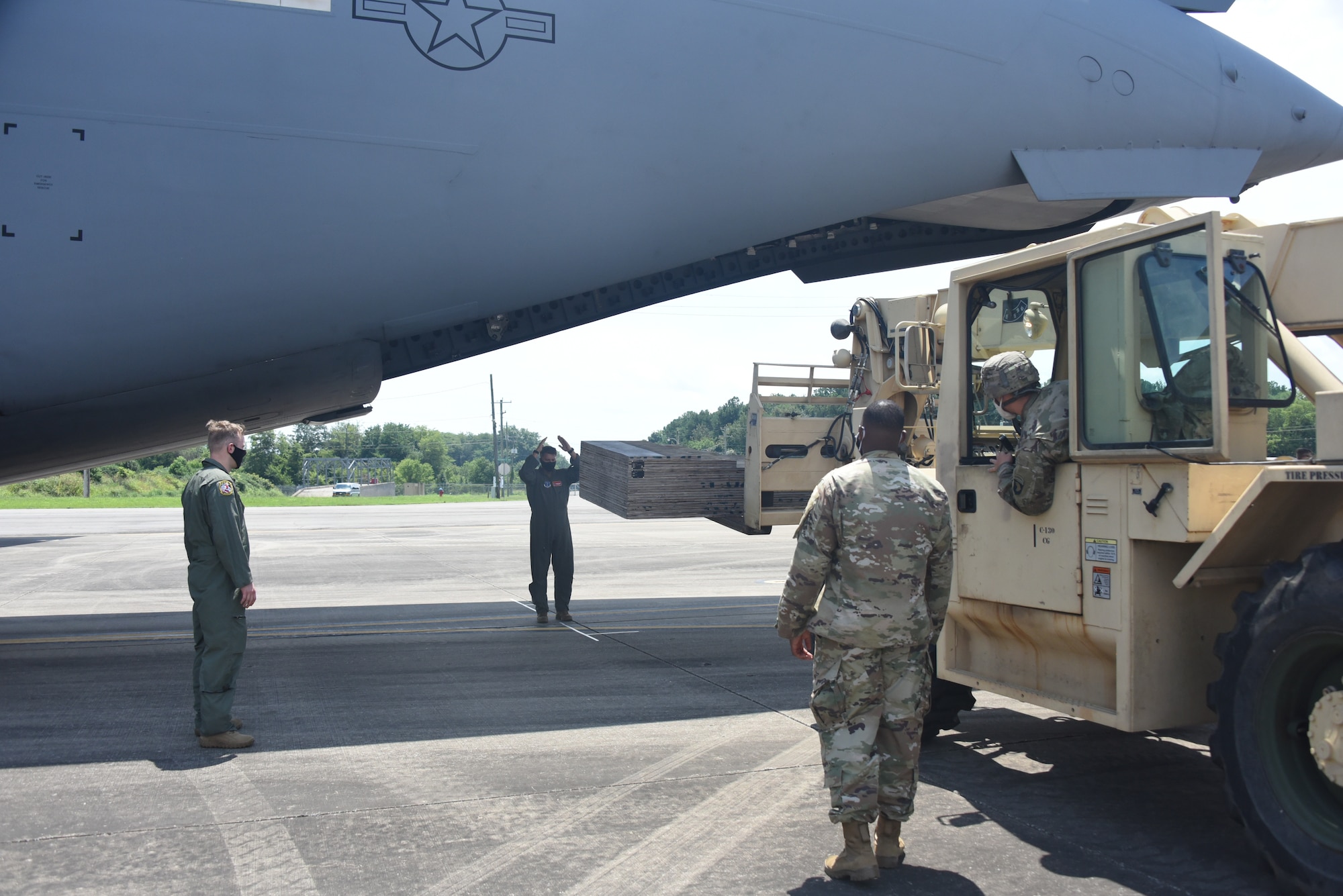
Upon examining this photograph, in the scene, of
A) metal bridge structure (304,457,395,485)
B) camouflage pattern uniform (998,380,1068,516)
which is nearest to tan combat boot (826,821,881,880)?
camouflage pattern uniform (998,380,1068,516)

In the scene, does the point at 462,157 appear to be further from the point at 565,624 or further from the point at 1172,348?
the point at 565,624

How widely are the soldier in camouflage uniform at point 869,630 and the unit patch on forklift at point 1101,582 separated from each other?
731 mm

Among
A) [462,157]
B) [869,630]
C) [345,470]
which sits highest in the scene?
A: [462,157]

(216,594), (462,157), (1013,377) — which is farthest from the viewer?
(462,157)

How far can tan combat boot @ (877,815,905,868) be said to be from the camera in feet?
12.7

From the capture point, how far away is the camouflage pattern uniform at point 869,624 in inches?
148

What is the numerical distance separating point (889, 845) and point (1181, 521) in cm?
168

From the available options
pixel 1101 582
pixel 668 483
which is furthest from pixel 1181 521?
pixel 668 483

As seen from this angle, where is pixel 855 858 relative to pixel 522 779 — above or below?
above

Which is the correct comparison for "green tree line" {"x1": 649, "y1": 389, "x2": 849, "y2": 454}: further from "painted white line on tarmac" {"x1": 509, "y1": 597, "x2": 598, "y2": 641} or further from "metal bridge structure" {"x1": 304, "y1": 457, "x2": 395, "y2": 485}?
"painted white line on tarmac" {"x1": 509, "y1": 597, "x2": 598, "y2": 641}

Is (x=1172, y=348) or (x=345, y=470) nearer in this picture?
(x=1172, y=348)

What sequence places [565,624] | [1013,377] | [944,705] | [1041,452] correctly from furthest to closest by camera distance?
[565,624], [944,705], [1013,377], [1041,452]

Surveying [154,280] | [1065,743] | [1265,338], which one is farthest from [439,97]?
[1065,743]

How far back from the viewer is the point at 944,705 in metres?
5.38
